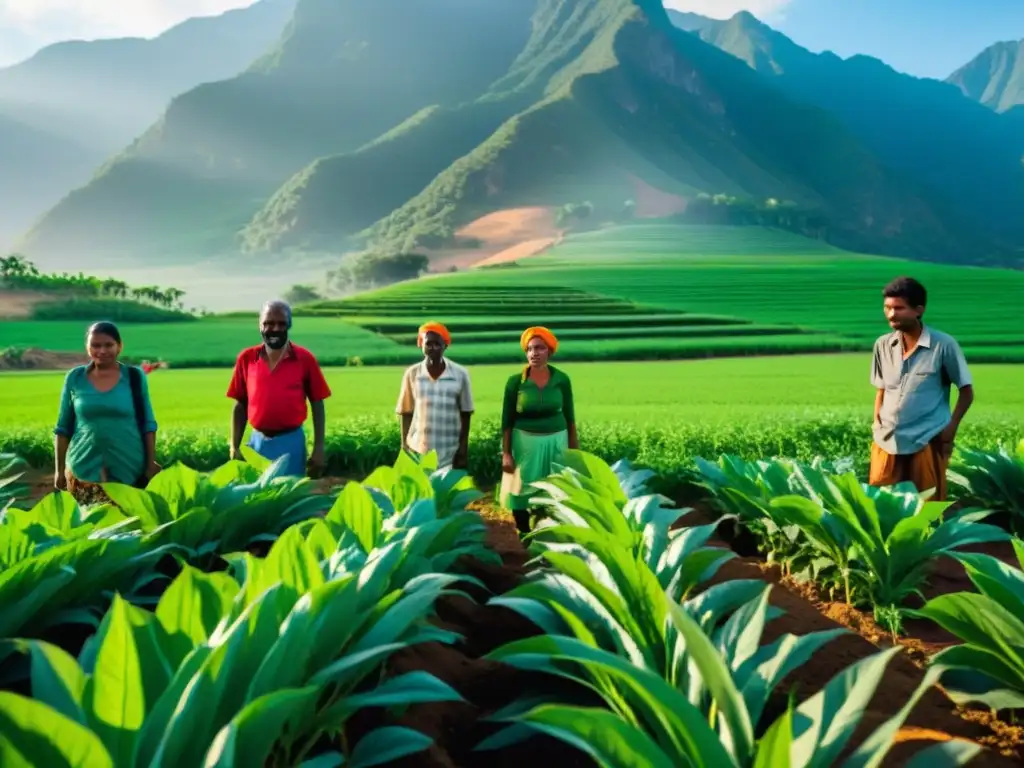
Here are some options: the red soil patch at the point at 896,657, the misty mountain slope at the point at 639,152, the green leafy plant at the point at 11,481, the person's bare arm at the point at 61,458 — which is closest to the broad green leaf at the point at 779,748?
the red soil patch at the point at 896,657

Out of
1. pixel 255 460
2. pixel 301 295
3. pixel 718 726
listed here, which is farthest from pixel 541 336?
pixel 301 295

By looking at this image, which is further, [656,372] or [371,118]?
[371,118]

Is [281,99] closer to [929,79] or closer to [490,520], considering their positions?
[929,79]

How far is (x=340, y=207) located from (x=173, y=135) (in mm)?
27881

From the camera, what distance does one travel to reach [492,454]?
5.68 meters

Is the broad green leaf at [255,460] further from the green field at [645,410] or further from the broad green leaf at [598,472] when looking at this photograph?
the green field at [645,410]

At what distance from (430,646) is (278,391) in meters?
1.78

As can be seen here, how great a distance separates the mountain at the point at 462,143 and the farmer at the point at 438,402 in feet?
81.7

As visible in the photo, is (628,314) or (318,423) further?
(628,314)

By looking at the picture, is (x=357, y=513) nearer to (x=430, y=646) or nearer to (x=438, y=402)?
(x=430, y=646)

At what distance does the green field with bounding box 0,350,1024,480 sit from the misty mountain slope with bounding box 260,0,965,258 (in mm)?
18005

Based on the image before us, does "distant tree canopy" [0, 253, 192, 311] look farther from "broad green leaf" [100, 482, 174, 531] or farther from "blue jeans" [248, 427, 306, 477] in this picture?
"broad green leaf" [100, 482, 174, 531]

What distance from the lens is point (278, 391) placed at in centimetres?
334

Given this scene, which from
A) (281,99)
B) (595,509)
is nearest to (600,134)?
(281,99)
